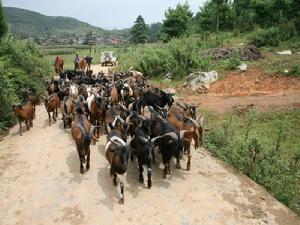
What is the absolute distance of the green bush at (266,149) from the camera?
9891 millimetres

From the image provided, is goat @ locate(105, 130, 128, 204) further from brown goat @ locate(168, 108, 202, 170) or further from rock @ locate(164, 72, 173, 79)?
rock @ locate(164, 72, 173, 79)

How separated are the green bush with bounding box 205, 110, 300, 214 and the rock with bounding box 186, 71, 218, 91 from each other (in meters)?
5.48

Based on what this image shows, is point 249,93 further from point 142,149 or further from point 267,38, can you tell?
point 267,38

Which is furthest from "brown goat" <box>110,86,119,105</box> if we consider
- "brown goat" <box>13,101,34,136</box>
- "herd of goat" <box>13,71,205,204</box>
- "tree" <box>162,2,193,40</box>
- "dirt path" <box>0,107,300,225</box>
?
"tree" <box>162,2,193,40</box>

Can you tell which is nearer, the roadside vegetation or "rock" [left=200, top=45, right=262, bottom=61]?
the roadside vegetation

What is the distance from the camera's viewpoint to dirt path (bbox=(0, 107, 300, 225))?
7863 mm

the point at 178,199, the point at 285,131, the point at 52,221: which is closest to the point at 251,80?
the point at 285,131

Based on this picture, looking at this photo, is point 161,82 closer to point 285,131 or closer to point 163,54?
point 163,54

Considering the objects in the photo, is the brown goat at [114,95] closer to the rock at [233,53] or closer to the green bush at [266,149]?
the green bush at [266,149]

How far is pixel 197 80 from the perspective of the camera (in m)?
21.1

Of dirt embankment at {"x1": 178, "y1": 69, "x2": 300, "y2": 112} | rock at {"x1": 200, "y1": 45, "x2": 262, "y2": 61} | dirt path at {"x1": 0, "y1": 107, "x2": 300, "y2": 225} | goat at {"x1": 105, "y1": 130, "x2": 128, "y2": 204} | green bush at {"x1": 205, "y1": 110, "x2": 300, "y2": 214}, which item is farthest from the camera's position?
rock at {"x1": 200, "y1": 45, "x2": 262, "y2": 61}

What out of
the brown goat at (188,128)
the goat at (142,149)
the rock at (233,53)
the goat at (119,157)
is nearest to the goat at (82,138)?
the goat at (119,157)

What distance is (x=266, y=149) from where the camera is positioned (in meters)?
12.1

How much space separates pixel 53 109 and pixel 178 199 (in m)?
6.98
